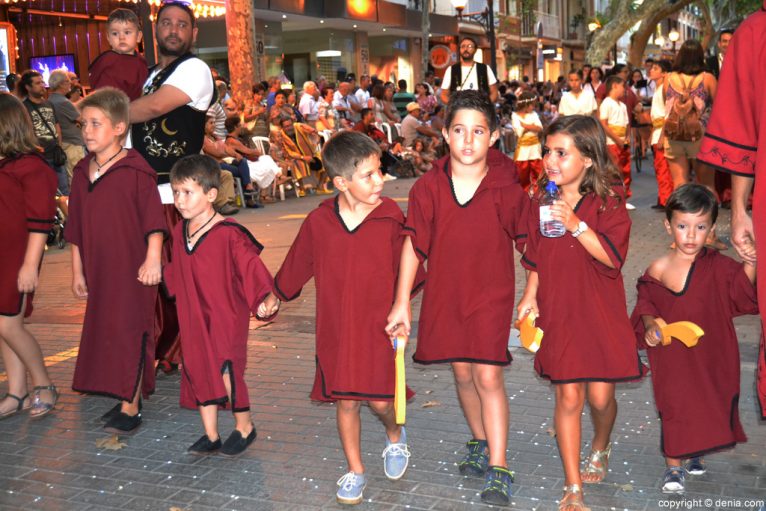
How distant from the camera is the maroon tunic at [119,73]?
596 centimetres

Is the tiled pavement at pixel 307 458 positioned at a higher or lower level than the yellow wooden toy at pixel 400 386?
lower

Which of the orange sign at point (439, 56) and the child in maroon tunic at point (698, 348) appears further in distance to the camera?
the orange sign at point (439, 56)

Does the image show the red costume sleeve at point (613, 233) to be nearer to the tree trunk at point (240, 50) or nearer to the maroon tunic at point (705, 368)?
the maroon tunic at point (705, 368)

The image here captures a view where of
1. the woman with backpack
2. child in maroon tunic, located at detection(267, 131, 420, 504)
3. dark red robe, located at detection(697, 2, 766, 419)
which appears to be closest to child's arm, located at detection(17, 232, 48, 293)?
child in maroon tunic, located at detection(267, 131, 420, 504)

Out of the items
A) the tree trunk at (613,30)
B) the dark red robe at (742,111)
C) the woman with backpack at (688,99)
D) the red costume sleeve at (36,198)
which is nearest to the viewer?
the dark red robe at (742,111)

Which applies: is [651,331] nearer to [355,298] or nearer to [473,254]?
[473,254]

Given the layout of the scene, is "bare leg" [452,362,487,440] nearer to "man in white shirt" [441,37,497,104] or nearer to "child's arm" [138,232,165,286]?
"child's arm" [138,232,165,286]

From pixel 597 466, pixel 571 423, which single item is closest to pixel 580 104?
pixel 597 466

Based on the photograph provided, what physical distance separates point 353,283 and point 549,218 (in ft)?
3.01

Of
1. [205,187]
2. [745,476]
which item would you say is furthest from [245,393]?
[745,476]

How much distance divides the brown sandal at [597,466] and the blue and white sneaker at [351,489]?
0.94 meters

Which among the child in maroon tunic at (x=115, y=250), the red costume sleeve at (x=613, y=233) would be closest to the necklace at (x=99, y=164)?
the child in maroon tunic at (x=115, y=250)

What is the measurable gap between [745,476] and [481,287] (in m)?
1.40

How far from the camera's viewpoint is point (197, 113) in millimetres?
5922
